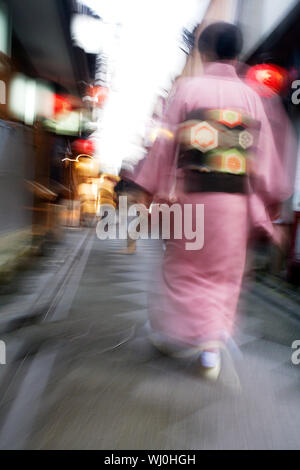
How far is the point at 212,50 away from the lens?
2.68 m

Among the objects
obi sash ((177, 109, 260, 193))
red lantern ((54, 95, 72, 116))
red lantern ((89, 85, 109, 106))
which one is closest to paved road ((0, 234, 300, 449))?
obi sash ((177, 109, 260, 193))

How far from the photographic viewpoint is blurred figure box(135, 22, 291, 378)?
8.34 ft

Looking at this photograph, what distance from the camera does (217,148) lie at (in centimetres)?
251

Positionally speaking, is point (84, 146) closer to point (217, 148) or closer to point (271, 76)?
point (271, 76)

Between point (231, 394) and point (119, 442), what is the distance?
83cm

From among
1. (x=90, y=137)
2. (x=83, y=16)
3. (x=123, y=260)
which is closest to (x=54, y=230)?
(x=123, y=260)

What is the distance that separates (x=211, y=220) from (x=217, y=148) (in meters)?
0.45

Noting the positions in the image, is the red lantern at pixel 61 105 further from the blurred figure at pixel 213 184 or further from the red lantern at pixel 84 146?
the red lantern at pixel 84 146

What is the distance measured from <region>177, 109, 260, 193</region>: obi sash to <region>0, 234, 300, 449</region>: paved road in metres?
0.86

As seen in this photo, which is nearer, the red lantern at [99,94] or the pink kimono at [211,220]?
the pink kimono at [211,220]

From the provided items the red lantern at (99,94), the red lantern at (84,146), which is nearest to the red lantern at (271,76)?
the red lantern at (99,94)

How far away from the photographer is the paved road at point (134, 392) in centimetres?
199

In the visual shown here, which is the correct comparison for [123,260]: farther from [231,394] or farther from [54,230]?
[231,394]

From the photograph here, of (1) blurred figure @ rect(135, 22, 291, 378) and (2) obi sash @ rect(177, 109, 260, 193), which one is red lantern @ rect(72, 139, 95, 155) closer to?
(1) blurred figure @ rect(135, 22, 291, 378)
